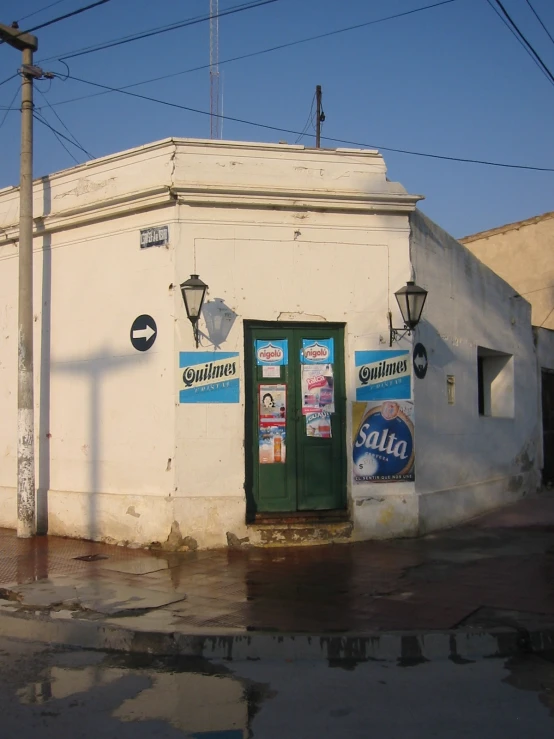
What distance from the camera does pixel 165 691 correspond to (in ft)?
16.8

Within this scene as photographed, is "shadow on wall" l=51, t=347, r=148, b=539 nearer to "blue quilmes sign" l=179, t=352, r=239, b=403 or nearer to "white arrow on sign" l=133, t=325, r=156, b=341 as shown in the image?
"white arrow on sign" l=133, t=325, r=156, b=341

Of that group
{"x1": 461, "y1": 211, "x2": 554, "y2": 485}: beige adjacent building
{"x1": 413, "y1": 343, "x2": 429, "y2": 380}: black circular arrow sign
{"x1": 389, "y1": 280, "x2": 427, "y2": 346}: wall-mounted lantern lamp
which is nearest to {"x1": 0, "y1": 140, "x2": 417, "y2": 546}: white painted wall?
{"x1": 389, "y1": 280, "x2": 427, "y2": 346}: wall-mounted lantern lamp

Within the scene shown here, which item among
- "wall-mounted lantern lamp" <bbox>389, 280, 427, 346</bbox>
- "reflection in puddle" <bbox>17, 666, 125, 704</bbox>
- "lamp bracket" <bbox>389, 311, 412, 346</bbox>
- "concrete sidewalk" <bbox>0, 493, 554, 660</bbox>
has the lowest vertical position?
"reflection in puddle" <bbox>17, 666, 125, 704</bbox>

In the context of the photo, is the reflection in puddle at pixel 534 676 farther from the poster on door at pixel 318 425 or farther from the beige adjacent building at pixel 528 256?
the beige adjacent building at pixel 528 256

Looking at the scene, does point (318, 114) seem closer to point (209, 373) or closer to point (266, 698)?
point (209, 373)

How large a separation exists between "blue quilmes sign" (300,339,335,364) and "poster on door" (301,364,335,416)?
0.06 m

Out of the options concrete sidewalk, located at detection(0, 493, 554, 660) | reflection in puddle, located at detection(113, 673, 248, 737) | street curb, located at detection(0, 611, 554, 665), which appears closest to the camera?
reflection in puddle, located at detection(113, 673, 248, 737)

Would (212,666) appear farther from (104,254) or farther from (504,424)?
(504,424)

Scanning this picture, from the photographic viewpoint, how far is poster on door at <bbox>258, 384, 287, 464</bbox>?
9945mm

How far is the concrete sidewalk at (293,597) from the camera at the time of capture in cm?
591

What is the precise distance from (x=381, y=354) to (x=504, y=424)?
4.41 m

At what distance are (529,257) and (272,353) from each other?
1397 cm

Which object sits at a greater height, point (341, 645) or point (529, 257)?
point (529, 257)

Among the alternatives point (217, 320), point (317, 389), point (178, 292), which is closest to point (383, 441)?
point (317, 389)
